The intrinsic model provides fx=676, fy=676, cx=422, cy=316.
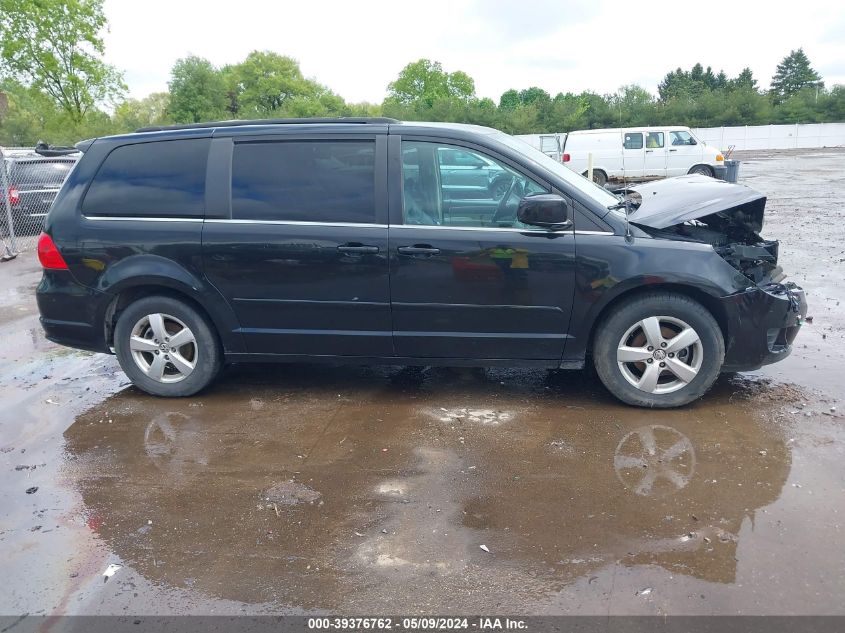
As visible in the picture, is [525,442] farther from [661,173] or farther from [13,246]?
[661,173]

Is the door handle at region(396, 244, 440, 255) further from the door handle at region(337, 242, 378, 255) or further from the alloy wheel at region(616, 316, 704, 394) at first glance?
the alloy wheel at region(616, 316, 704, 394)

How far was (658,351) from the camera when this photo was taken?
176 inches

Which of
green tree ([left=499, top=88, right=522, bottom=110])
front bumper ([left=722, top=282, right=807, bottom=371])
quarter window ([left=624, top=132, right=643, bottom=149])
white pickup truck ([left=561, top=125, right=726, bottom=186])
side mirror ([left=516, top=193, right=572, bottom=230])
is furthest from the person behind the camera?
green tree ([left=499, top=88, right=522, bottom=110])

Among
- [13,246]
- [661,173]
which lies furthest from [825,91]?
[13,246]

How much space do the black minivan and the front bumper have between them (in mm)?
15

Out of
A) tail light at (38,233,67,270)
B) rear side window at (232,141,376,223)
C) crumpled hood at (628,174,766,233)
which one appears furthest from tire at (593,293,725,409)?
tail light at (38,233,67,270)

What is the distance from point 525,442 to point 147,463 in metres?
2.31

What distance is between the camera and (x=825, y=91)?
5447 centimetres

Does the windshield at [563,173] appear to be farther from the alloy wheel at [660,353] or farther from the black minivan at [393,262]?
the alloy wheel at [660,353]

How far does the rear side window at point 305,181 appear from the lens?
4.59 metres

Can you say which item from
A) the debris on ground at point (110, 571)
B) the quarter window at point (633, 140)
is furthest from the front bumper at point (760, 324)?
the quarter window at point (633, 140)

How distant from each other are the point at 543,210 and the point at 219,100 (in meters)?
52.7

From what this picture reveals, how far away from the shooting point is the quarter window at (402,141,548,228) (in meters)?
4.48

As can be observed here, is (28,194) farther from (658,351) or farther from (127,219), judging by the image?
(658,351)
